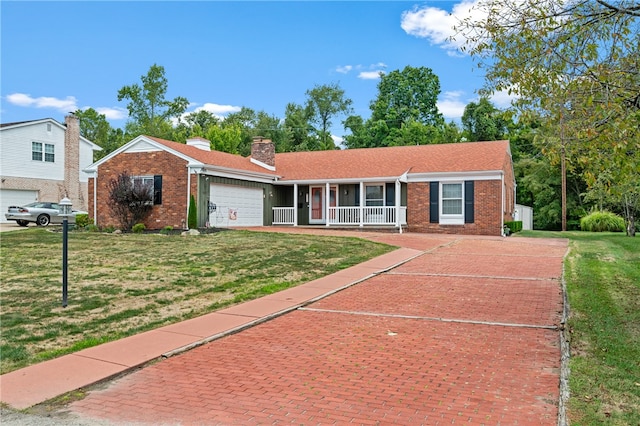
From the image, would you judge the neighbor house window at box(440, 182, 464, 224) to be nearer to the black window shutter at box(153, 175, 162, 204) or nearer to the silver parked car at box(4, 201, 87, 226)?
the black window shutter at box(153, 175, 162, 204)

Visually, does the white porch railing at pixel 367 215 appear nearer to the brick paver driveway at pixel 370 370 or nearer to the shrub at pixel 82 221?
the shrub at pixel 82 221

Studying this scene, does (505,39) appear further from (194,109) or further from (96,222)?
(194,109)

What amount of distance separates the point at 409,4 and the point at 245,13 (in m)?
6.68

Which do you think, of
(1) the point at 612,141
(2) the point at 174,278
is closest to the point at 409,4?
(1) the point at 612,141

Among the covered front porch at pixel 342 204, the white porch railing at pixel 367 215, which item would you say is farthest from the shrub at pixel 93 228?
the white porch railing at pixel 367 215

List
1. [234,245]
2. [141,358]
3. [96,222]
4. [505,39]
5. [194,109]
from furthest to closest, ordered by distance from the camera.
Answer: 1. [194,109]
2. [96,222]
3. [234,245]
4. [505,39]
5. [141,358]

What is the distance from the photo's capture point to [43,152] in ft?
110

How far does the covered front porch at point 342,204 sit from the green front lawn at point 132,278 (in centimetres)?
664

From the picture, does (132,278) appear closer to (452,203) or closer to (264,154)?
(452,203)

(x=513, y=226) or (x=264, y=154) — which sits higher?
(x=264, y=154)

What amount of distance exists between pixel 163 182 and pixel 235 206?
3.34 m

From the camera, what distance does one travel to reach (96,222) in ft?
78.3

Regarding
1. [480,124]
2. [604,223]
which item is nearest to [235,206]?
[604,223]

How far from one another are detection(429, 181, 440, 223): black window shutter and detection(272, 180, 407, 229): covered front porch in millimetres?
1250
